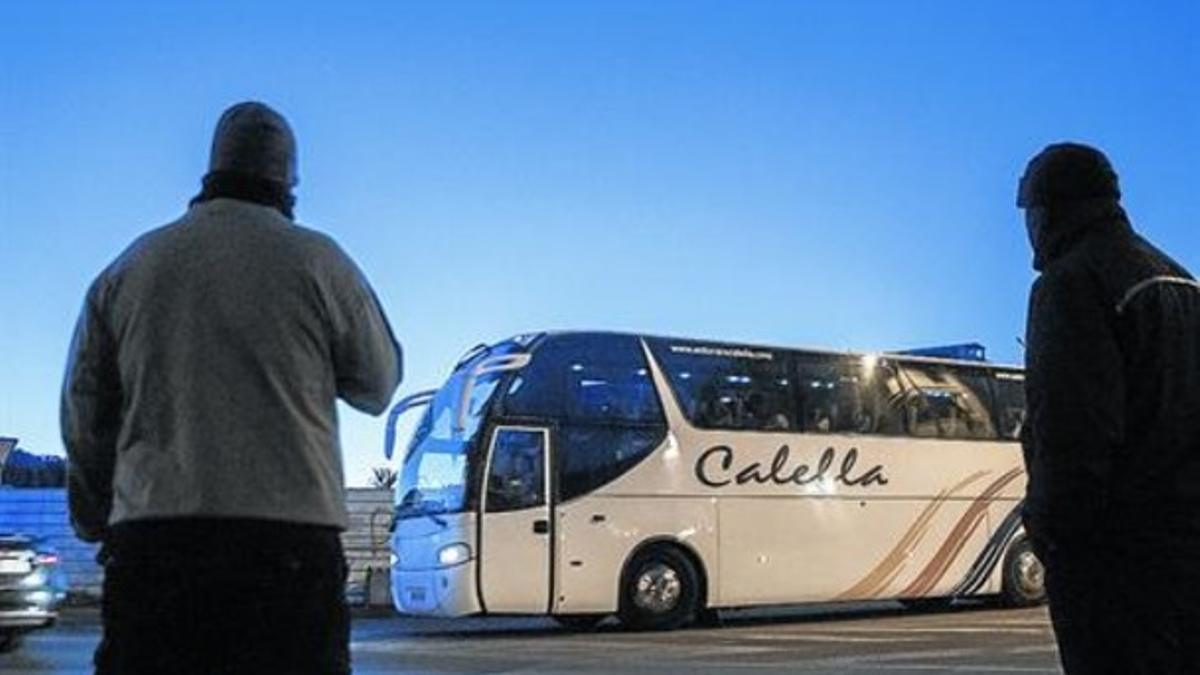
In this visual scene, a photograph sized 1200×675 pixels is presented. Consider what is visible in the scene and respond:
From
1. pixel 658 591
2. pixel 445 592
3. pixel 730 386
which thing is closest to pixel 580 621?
pixel 658 591

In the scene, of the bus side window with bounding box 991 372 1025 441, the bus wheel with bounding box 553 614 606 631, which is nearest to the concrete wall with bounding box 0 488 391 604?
the bus wheel with bounding box 553 614 606 631

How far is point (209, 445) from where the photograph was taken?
10.2ft

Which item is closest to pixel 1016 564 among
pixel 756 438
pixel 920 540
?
pixel 920 540

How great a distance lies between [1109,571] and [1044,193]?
93 cm

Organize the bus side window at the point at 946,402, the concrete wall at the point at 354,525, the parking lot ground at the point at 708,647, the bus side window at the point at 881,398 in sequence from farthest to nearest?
the concrete wall at the point at 354,525
the bus side window at the point at 946,402
the bus side window at the point at 881,398
the parking lot ground at the point at 708,647

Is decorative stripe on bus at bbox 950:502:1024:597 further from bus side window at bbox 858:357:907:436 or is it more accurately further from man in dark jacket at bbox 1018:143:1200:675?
man in dark jacket at bbox 1018:143:1200:675

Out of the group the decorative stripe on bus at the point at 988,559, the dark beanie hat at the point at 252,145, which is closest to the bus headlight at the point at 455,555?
the decorative stripe on bus at the point at 988,559

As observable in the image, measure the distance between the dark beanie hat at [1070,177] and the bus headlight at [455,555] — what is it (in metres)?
14.3

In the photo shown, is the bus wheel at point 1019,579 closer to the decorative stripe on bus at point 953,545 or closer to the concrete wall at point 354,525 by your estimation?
the decorative stripe on bus at point 953,545

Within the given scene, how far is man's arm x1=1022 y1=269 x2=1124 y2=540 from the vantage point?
3430mm

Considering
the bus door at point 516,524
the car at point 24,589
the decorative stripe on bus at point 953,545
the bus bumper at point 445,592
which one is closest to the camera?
the car at point 24,589

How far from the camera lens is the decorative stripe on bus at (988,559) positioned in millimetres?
21578

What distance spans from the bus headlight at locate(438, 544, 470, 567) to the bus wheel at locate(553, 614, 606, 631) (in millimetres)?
2008

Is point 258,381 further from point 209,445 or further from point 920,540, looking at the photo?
point 920,540
